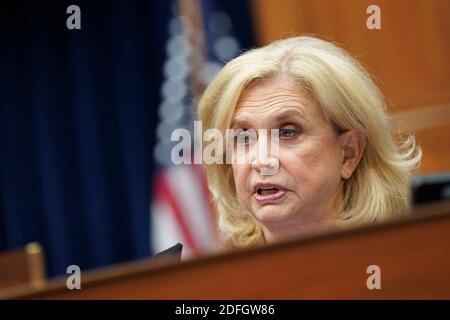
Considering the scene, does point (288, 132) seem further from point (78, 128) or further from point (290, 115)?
point (78, 128)

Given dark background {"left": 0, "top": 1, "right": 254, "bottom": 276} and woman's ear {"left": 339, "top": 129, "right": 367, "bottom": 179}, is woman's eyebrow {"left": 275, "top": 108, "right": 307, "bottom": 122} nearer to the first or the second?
woman's ear {"left": 339, "top": 129, "right": 367, "bottom": 179}

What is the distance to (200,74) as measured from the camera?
2.12 meters

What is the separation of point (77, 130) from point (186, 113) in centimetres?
95

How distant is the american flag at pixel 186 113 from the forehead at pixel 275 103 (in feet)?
2.65

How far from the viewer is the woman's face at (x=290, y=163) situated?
1038 millimetres

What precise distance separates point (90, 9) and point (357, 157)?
2346mm

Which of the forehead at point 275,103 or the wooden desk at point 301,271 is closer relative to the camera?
the wooden desk at point 301,271

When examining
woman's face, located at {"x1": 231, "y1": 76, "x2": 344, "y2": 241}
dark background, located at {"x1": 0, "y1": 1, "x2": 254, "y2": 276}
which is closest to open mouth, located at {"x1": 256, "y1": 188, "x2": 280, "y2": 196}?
woman's face, located at {"x1": 231, "y1": 76, "x2": 344, "y2": 241}

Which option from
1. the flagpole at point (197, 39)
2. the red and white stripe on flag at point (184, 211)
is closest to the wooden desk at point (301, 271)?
the flagpole at point (197, 39)

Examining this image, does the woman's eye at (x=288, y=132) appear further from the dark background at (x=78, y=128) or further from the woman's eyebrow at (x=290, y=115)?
the dark background at (x=78, y=128)

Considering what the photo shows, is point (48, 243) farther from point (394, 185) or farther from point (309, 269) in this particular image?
point (309, 269)

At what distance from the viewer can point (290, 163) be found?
105cm

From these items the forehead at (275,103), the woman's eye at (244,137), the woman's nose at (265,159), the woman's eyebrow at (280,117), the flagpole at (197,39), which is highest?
the flagpole at (197,39)

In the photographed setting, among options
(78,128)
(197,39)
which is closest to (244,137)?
(197,39)
